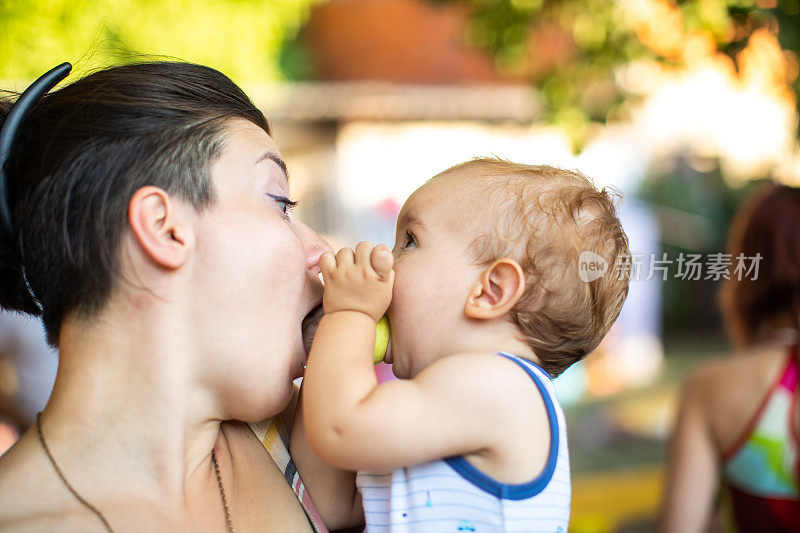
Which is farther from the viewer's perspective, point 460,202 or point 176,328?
point 460,202

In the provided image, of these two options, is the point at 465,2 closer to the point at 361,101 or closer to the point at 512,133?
the point at 361,101

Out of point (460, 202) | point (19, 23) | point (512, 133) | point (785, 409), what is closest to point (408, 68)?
point (512, 133)

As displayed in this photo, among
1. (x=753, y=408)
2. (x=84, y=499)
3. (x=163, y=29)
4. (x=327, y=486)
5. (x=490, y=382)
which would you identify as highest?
(x=163, y=29)

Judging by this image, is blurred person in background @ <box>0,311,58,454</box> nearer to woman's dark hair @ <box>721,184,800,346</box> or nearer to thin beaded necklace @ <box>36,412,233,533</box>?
thin beaded necklace @ <box>36,412,233,533</box>

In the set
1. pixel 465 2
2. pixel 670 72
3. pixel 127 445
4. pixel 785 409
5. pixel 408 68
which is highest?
pixel 408 68

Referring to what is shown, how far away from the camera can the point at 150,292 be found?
1439 millimetres

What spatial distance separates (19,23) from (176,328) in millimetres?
5325

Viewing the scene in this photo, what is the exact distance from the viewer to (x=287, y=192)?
5.36ft

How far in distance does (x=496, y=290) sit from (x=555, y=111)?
8.46 feet

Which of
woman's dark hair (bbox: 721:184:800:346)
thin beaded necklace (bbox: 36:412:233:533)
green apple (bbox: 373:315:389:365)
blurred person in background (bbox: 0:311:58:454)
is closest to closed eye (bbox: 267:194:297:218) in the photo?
green apple (bbox: 373:315:389:365)

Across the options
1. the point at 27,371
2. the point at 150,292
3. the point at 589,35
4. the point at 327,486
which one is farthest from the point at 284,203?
the point at 27,371

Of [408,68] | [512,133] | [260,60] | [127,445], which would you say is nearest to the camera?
[127,445]

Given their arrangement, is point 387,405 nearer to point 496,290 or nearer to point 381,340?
point 381,340

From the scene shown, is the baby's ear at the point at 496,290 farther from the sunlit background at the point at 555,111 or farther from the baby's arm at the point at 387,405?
the sunlit background at the point at 555,111
